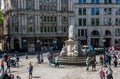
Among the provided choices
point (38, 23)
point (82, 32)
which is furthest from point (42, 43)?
point (82, 32)

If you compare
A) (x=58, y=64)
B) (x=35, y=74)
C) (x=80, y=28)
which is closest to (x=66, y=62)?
(x=58, y=64)

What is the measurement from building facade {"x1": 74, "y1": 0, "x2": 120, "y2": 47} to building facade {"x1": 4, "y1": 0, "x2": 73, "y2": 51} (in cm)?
303

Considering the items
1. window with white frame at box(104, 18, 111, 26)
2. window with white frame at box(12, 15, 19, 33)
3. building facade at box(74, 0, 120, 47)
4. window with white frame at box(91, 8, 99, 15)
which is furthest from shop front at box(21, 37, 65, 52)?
window with white frame at box(104, 18, 111, 26)

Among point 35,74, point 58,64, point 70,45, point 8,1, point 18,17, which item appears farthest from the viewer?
point 8,1

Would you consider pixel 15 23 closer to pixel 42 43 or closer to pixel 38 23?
pixel 38 23

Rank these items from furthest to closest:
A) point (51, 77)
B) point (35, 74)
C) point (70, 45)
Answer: point (70, 45)
point (35, 74)
point (51, 77)

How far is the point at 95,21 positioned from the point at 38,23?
53.0 ft

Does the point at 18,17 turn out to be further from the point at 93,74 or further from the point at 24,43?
the point at 93,74

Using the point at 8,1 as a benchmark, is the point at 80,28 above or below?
below

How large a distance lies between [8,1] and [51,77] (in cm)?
5598

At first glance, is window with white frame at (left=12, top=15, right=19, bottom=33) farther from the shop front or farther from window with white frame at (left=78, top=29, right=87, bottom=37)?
window with white frame at (left=78, top=29, right=87, bottom=37)

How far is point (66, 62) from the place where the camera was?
4156 cm

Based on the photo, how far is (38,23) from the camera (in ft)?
265

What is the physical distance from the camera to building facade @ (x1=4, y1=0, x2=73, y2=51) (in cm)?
7894
